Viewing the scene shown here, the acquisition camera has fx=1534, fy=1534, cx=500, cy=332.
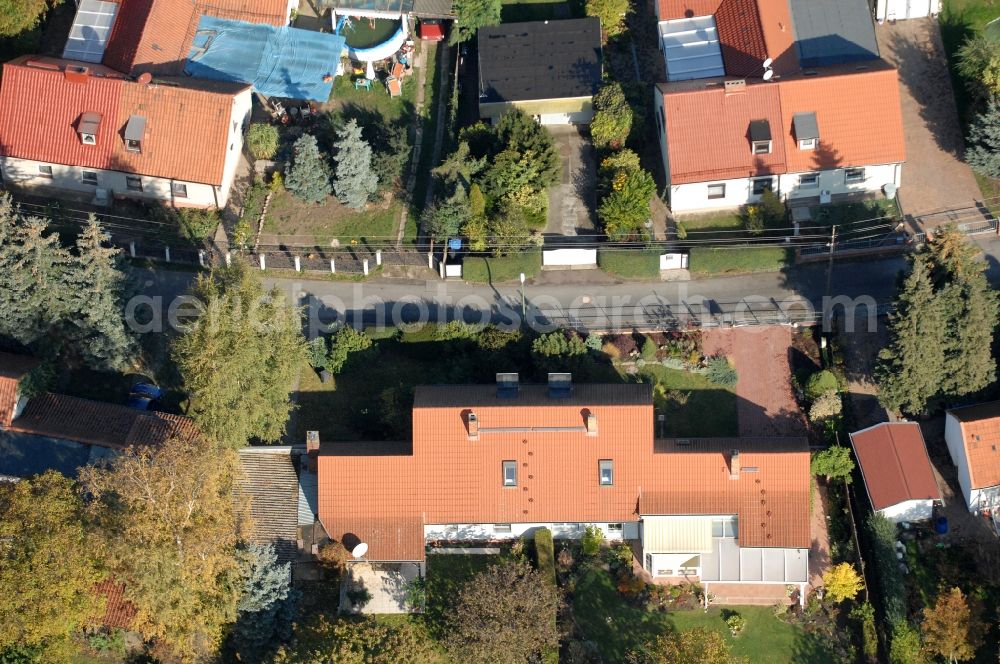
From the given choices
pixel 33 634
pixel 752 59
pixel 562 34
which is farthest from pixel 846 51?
pixel 33 634

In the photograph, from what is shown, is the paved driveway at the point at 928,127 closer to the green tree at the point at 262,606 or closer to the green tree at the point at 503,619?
the green tree at the point at 503,619

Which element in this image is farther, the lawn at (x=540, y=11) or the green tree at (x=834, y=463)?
the lawn at (x=540, y=11)

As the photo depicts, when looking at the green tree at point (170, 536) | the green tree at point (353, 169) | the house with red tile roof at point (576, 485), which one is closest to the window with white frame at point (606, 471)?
the house with red tile roof at point (576, 485)

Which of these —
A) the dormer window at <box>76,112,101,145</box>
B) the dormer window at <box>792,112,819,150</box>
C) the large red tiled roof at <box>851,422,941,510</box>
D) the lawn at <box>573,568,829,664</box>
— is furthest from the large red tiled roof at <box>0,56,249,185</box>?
the large red tiled roof at <box>851,422,941,510</box>

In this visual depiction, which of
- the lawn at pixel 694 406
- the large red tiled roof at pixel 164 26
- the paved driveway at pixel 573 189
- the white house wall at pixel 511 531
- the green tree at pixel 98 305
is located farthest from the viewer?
the large red tiled roof at pixel 164 26

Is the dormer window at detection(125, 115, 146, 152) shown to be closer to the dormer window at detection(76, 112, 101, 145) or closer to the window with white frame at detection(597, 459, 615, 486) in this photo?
the dormer window at detection(76, 112, 101, 145)

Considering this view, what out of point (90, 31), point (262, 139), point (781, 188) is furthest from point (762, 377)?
point (90, 31)

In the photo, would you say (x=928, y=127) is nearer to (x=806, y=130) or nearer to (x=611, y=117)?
(x=806, y=130)
